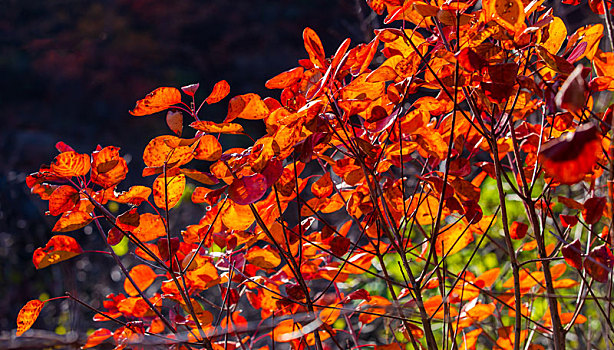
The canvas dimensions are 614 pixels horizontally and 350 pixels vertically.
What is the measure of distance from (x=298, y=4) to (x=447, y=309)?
551 cm

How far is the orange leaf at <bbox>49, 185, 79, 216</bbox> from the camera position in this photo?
75cm

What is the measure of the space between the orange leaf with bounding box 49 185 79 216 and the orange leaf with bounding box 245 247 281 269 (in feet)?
0.91

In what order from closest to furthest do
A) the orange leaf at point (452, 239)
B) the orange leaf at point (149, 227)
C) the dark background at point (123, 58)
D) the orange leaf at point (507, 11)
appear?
the orange leaf at point (507, 11)
the orange leaf at point (149, 227)
the orange leaf at point (452, 239)
the dark background at point (123, 58)

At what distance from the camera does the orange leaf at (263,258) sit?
91 centimetres

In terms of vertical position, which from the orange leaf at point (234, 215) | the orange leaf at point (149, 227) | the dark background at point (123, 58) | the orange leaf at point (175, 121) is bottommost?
the dark background at point (123, 58)

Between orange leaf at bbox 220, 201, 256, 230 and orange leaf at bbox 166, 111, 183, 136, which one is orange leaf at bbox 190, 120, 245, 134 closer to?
orange leaf at bbox 166, 111, 183, 136

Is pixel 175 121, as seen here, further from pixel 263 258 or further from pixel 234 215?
pixel 263 258

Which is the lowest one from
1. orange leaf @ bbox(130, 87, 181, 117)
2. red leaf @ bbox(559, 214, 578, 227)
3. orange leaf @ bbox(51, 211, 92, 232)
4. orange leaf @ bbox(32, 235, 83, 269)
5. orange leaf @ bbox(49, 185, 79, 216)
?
red leaf @ bbox(559, 214, 578, 227)

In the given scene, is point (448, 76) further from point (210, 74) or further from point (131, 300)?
point (210, 74)

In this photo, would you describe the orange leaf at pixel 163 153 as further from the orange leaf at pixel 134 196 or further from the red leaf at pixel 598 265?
the red leaf at pixel 598 265

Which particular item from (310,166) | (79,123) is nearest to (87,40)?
(79,123)

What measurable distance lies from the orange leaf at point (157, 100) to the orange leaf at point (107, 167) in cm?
7

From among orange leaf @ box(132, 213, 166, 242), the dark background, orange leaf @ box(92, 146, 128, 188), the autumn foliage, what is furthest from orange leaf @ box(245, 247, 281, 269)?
the dark background

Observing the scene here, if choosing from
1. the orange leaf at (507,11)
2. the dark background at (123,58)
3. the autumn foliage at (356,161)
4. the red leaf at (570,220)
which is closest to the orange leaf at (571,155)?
the autumn foliage at (356,161)
